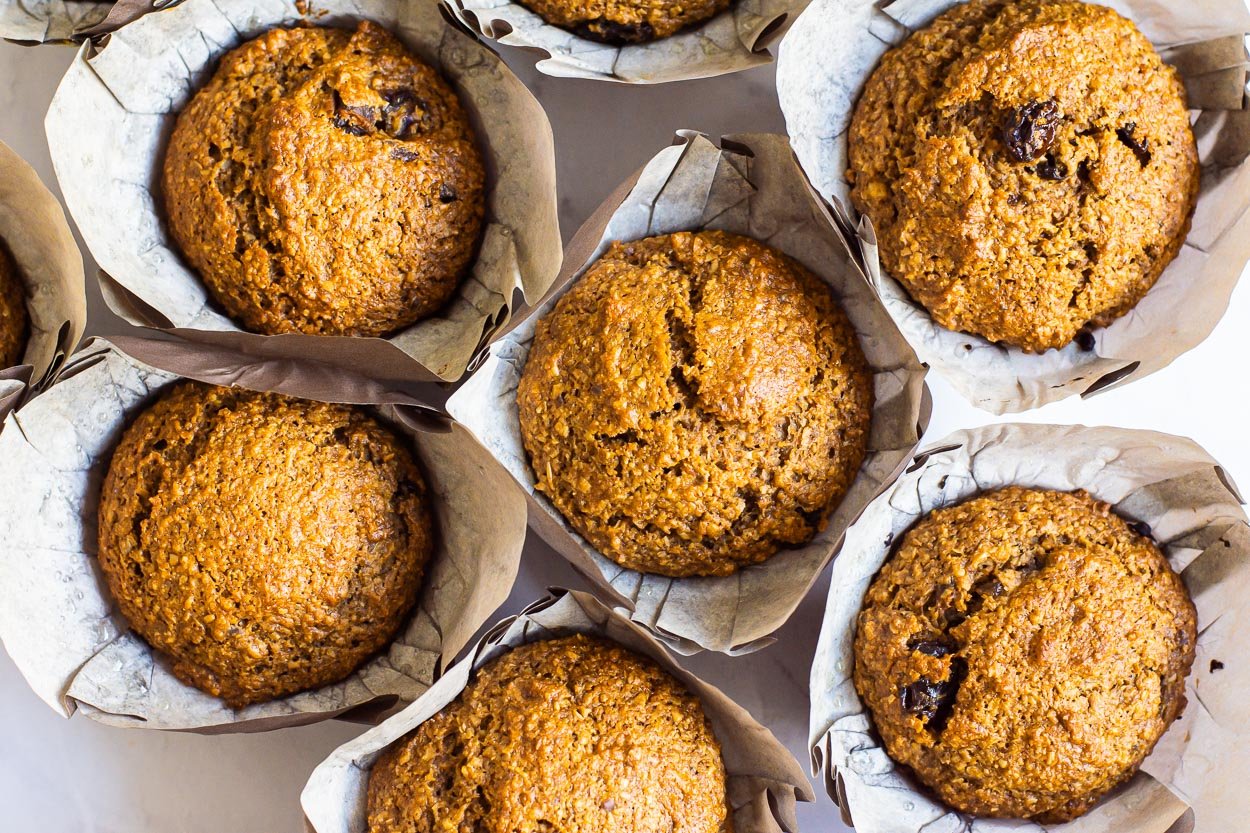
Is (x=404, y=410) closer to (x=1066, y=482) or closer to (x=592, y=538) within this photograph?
(x=592, y=538)

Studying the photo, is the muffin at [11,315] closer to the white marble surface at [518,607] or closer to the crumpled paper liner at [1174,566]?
the white marble surface at [518,607]

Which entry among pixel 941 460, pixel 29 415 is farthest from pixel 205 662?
pixel 941 460

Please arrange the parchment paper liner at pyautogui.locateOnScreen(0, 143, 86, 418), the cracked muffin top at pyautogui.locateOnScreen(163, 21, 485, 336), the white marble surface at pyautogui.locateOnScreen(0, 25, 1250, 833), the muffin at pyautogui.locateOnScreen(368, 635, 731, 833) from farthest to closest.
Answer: the white marble surface at pyautogui.locateOnScreen(0, 25, 1250, 833)
the parchment paper liner at pyautogui.locateOnScreen(0, 143, 86, 418)
the cracked muffin top at pyautogui.locateOnScreen(163, 21, 485, 336)
the muffin at pyautogui.locateOnScreen(368, 635, 731, 833)

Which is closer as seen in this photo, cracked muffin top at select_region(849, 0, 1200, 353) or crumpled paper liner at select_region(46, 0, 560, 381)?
cracked muffin top at select_region(849, 0, 1200, 353)

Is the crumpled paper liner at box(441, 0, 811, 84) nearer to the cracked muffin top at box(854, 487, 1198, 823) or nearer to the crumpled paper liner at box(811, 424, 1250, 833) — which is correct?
the crumpled paper liner at box(811, 424, 1250, 833)

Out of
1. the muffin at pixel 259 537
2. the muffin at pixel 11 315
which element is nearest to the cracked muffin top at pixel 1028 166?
the muffin at pixel 259 537

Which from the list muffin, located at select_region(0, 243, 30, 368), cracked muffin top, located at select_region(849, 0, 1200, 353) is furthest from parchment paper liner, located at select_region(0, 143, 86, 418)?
cracked muffin top, located at select_region(849, 0, 1200, 353)

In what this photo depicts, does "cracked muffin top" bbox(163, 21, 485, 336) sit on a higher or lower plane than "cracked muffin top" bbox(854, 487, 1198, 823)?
higher
